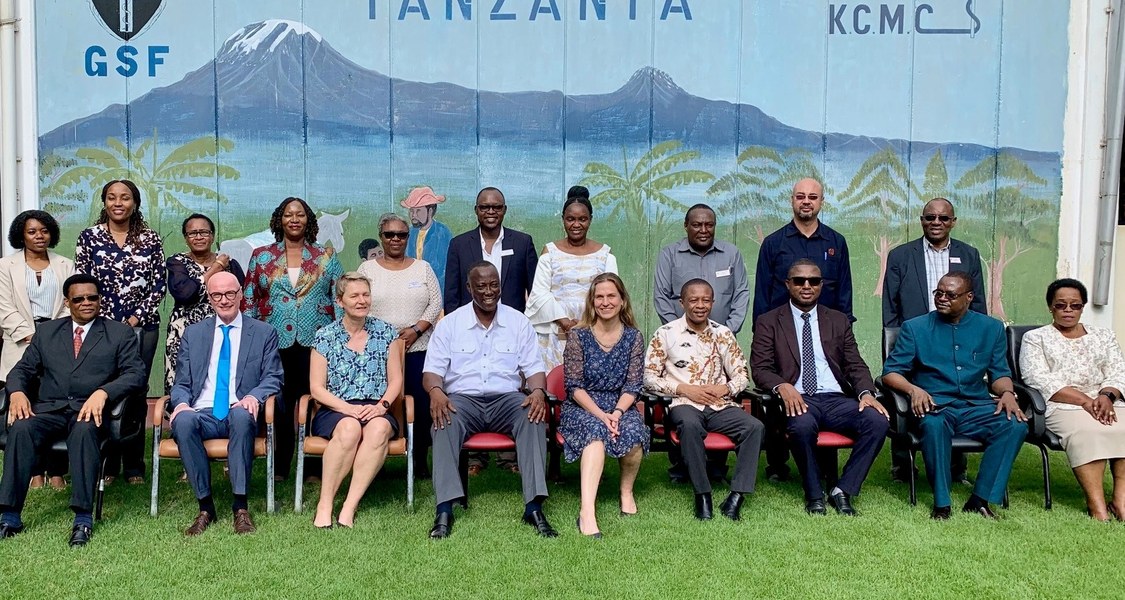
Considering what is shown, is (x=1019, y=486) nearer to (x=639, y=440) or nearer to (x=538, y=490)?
(x=639, y=440)

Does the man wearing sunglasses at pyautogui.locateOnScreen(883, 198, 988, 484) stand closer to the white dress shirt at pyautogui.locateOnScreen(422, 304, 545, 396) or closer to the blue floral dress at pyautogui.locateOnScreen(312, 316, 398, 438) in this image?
the white dress shirt at pyautogui.locateOnScreen(422, 304, 545, 396)

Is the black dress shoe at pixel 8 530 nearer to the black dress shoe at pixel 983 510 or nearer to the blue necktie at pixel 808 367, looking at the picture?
the blue necktie at pixel 808 367

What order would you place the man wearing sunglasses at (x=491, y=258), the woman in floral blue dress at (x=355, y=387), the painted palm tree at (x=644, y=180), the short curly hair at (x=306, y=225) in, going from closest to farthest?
1. the woman in floral blue dress at (x=355, y=387)
2. the short curly hair at (x=306, y=225)
3. the man wearing sunglasses at (x=491, y=258)
4. the painted palm tree at (x=644, y=180)

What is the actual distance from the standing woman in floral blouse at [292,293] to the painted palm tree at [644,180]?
2.27 metres

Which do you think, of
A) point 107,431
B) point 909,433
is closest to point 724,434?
point 909,433

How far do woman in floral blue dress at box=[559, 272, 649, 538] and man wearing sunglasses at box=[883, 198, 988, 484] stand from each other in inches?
65.4

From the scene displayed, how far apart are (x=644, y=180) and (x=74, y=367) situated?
12.7ft

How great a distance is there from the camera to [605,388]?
15.6 ft

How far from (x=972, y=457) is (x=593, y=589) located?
3.15m

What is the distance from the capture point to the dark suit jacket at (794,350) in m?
4.96

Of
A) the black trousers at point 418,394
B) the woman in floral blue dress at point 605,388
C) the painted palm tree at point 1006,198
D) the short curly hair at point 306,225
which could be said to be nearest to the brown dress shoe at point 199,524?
the black trousers at point 418,394

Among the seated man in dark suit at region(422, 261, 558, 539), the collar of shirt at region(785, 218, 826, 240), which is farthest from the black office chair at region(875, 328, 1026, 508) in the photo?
the seated man in dark suit at region(422, 261, 558, 539)

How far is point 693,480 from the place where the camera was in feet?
14.9

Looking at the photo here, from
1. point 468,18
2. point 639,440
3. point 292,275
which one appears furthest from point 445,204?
point 639,440
